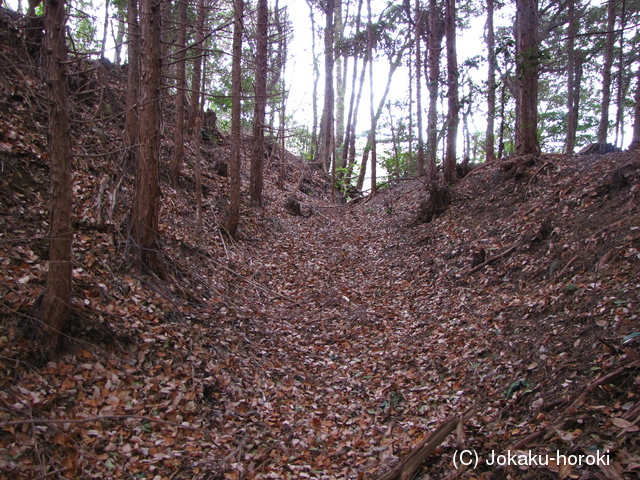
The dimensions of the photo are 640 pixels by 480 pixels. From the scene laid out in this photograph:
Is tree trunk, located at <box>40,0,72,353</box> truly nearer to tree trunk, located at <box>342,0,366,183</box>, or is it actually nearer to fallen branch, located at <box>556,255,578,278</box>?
fallen branch, located at <box>556,255,578,278</box>

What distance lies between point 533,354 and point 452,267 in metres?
3.88

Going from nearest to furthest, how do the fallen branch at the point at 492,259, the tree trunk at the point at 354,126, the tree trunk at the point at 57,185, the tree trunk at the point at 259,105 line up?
the tree trunk at the point at 57,185
the fallen branch at the point at 492,259
the tree trunk at the point at 259,105
the tree trunk at the point at 354,126

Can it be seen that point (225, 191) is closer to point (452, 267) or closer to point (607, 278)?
point (452, 267)

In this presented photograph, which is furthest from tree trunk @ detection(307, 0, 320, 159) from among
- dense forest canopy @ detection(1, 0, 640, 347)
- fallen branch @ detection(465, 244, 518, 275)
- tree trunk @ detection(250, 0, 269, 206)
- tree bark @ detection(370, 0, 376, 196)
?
fallen branch @ detection(465, 244, 518, 275)

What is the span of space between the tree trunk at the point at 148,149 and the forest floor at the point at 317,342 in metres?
0.47

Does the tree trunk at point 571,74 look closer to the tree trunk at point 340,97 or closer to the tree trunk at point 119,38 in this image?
the tree trunk at point 340,97

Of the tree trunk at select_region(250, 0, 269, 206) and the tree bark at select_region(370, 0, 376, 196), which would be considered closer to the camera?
the tree trunk at select_region(250, 0, 269, 206)

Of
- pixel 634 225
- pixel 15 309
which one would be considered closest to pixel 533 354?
pixel 634 225

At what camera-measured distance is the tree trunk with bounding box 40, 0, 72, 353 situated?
4.13 m

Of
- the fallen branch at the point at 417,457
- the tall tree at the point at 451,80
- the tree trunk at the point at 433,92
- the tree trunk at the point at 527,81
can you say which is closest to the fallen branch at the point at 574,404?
the fallen branch at the point at 417,457

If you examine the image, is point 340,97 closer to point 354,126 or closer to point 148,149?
point 354,126

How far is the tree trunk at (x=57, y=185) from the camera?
4133 mm

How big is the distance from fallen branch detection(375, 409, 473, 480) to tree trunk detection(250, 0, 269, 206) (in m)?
9.73

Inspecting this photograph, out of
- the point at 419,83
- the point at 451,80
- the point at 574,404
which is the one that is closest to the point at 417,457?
the point at 574,404
